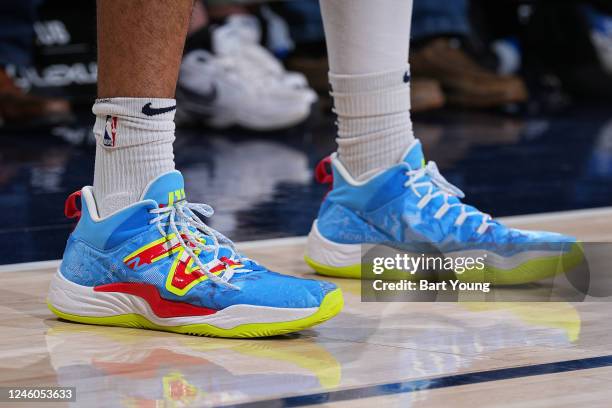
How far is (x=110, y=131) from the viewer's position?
1.23 meters

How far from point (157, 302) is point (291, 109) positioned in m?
2.20

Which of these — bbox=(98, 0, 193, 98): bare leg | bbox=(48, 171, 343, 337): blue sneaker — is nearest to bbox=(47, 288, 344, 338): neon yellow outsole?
bbox=(48, 171, 343, 337): blue sneaker

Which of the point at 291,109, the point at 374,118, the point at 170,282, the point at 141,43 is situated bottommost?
the point at 291,109

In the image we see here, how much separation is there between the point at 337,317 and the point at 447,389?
31 cm

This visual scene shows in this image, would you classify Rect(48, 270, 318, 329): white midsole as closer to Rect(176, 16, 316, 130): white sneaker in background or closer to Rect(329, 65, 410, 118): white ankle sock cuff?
Rect(329, 65, 410, 118): white ankle sock cuff

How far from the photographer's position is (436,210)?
1.46m

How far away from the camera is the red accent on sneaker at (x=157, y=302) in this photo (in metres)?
1.18

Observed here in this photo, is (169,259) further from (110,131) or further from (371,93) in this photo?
(371,93)

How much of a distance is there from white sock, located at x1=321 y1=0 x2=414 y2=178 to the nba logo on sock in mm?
361

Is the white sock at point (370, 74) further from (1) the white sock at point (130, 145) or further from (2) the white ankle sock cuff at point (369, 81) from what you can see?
(1) the white sock at point (130, 145)

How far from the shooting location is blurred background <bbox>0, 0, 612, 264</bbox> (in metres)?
A: 2.11

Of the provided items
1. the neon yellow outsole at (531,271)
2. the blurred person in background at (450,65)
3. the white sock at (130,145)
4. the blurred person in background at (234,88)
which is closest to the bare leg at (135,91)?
the white sock at (130,145)

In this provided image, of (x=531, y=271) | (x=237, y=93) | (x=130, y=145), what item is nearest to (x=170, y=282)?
(x=130, y=145)

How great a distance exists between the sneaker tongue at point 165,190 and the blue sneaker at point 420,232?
0.31 m
